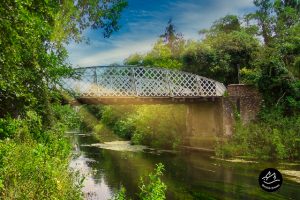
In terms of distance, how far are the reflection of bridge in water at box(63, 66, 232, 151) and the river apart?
5251 mm

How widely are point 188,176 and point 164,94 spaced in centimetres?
1302

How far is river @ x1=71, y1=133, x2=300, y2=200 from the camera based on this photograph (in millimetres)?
18391

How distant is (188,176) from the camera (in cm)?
2398

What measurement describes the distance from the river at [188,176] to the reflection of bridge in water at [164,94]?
5251mm

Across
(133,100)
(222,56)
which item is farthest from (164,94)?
(222,56)

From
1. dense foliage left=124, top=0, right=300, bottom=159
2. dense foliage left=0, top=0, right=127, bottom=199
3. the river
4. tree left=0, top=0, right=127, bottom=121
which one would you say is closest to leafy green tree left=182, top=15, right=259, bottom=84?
dense foliage left=124, top=0, right=300, bottom=159

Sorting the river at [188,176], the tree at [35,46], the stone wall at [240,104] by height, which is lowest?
the river at [188,176]

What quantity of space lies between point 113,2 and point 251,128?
16.9 m

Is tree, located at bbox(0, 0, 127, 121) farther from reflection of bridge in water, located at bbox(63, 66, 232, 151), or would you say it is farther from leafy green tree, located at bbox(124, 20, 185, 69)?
leafy green tree, located at bbox(124, 20, 185, 69)

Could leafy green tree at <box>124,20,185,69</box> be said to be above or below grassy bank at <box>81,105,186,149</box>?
above

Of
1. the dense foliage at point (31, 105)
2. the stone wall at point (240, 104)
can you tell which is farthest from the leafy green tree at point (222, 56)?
the dense foliage at point (31, 105)

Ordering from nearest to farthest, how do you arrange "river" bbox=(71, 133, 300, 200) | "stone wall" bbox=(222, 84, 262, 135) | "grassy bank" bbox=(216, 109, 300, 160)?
"river" bbox=(71, 133, 300, 200)
"grassy bank" bbox=(216, 109, 300, 160)
"stone wall" bbox=(222, 84, 262, 135)

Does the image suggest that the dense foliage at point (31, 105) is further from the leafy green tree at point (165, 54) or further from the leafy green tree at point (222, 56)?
the leafy green tree at point (165, 54)

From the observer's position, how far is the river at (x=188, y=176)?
18.4 meters
